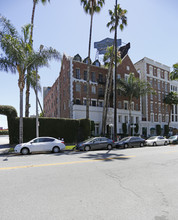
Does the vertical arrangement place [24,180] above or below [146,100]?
below

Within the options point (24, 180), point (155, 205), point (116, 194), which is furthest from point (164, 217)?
point (24, 180)

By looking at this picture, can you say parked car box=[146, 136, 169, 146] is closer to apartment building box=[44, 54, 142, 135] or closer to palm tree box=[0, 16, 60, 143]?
apartment building box=[44, 54, 142, 135]

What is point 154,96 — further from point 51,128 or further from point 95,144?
point 95,144

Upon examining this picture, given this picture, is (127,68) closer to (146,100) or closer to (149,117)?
(146,100)

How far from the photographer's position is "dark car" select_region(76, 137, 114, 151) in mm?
15852

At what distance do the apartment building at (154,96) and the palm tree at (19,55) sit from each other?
96.3 ft

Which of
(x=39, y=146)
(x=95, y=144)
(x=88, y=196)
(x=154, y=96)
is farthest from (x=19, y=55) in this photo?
(x=154, y=96)

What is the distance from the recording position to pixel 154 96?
42.5 m

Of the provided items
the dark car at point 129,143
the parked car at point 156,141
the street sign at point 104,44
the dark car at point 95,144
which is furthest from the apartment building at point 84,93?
the dark car at point 95,144

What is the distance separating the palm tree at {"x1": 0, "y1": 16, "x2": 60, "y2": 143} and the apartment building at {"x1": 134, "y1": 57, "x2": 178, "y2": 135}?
96.3 ft

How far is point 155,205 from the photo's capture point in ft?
13.3

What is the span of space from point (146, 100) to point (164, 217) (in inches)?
1572

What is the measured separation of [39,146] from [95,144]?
5.46 m

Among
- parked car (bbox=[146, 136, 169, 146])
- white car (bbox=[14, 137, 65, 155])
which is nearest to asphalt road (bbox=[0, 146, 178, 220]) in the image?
white car (bbox=[14, 137, 65, 155])
